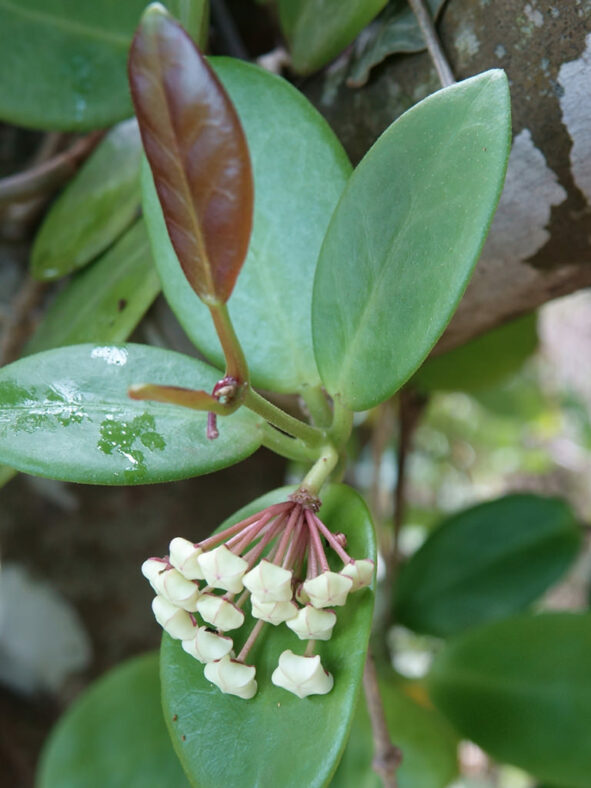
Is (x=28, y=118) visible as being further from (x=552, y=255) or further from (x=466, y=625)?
(x=466, y=625)

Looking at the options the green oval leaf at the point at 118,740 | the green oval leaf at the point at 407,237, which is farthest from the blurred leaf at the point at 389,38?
the green oval leaf at the point at 118,740

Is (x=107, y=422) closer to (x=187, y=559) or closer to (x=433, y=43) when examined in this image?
(x=187, y=559)

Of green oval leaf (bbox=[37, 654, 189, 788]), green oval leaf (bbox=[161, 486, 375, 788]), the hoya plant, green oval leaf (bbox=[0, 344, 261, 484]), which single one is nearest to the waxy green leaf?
the hoya plant

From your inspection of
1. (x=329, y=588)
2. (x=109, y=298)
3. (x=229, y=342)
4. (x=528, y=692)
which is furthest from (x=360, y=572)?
(x=528, y=692)

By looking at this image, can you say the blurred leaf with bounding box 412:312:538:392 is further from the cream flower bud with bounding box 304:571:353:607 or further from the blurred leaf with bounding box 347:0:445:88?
the cream flower bud with bounding box 304:571:353:607

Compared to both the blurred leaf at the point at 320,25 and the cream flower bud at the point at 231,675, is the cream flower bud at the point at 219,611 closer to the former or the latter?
the cream flower bud at the point at 231,675

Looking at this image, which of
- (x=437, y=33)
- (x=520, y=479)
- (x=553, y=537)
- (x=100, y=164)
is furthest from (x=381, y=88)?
(x=520, y=479)

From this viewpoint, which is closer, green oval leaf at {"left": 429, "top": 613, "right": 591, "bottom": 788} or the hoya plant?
the hoya plant
